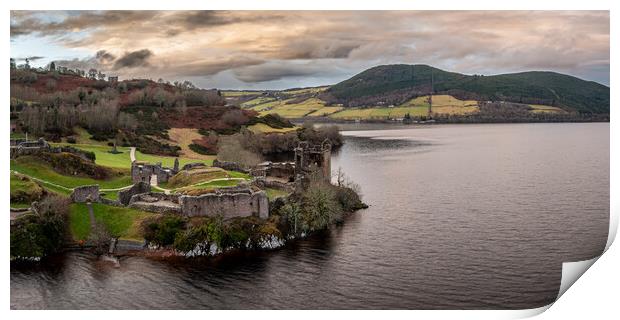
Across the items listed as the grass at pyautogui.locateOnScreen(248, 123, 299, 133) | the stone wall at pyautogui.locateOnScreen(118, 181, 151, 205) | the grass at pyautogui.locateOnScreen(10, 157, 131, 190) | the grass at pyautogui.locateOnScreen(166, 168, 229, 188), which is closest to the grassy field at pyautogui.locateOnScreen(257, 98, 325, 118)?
the grass at pyautogui.locateOnScreen(248, 123, 299, 133)

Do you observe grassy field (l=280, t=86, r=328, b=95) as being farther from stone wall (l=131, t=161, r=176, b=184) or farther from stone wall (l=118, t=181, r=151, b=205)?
stone wall (l=118, t=181, r=151, b=205)

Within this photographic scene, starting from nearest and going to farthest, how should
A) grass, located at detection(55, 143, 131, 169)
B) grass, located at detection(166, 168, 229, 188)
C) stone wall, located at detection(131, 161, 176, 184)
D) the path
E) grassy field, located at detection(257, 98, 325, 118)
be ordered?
the path → grass, located at detection(166, 168, 229, 188) → stone wall, located at detection(131, 161, 176, 184) → grass, located at detection(55, 143, 131, 169) → grassy field, located at detection(257, 98, 325, 118)

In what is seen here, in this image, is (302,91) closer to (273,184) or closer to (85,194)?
(273,184)

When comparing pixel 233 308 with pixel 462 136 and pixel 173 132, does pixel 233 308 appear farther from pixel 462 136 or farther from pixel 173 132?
pixel 462 136

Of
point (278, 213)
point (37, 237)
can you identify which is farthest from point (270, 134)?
point (37, 237)

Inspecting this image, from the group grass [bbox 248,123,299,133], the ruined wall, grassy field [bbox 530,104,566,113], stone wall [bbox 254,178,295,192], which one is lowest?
the ruined wall

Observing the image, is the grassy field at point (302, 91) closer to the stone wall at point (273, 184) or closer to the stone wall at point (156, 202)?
the stone wall at point (273, 184)

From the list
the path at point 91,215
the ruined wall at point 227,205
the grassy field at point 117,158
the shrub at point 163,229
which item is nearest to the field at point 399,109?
the grassy field at point 117,158

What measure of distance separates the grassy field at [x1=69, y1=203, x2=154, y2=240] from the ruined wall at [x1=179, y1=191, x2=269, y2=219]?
1.87 meters

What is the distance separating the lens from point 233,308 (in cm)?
1883

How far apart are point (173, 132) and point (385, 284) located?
153 feet

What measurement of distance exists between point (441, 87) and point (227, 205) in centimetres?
7451

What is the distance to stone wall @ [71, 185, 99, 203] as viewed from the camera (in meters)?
26.2

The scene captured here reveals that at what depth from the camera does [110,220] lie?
1002 inches
